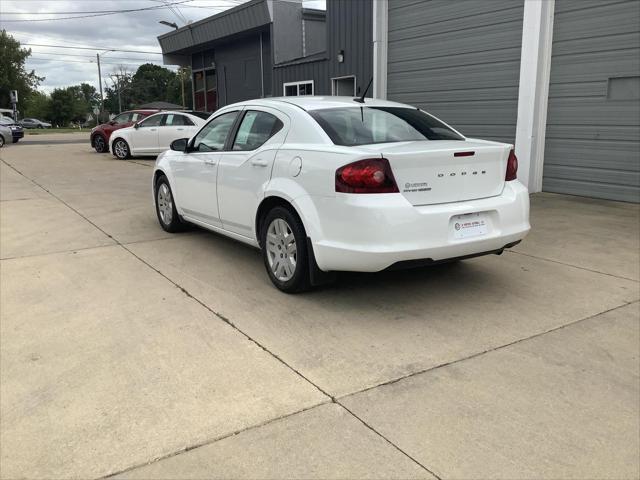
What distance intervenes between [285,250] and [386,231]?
1028mm

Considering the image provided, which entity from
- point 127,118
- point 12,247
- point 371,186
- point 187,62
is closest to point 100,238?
point 12,247

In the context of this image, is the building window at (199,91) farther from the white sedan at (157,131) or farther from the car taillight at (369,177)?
the car taillight at (369,177)

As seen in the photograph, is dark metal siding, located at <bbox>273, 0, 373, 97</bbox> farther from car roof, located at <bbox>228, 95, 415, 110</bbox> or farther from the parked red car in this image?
car roof, located at <bbox>228, 95, 415, 110</bbox>

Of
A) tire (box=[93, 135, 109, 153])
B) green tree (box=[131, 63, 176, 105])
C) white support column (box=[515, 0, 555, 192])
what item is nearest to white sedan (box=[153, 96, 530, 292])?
white support column (box=[515, 0, 555, 192])

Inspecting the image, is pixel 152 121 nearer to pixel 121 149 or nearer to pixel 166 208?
pixel 121 149

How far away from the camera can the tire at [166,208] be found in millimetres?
6758

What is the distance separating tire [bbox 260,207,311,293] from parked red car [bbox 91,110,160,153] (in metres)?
14.9

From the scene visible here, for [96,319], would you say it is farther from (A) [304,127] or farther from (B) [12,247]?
(B) [12,247]

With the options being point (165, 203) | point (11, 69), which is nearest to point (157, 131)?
point (165, 203)

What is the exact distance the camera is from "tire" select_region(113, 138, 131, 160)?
1708 cm

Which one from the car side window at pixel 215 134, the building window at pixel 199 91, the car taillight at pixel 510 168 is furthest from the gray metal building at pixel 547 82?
the building window at pixel 199 91

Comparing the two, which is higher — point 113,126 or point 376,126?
point 376,126

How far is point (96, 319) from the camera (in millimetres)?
4230

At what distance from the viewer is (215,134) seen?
5.86 meters
